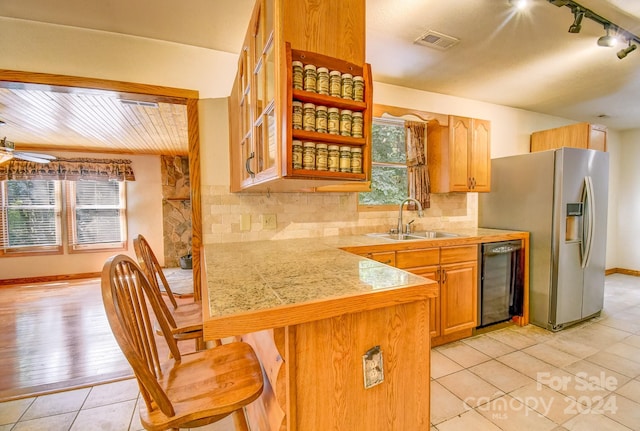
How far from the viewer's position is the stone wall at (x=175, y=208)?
20.4ft

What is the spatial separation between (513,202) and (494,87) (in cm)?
125

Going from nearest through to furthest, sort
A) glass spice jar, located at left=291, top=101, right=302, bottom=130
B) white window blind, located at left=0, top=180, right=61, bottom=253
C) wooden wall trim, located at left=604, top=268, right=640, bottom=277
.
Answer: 1. glass spice jar, located at left=291, top=101, right=302, bottom=130
2. wooden wall trim, located at left=604, top=268, right=640, bottom=277
3. white window blind, located at left=0, top=180, right=61, bottom=253

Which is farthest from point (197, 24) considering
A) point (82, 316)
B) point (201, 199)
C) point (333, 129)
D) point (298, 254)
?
point (82, 316)

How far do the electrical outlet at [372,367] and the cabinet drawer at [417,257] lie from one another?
52.9 inches

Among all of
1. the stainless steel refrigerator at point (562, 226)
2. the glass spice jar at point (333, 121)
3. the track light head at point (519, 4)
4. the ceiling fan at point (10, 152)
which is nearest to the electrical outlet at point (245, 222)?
the glass spice jar at point (333, 121)

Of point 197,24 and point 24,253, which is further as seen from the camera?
point 24,253

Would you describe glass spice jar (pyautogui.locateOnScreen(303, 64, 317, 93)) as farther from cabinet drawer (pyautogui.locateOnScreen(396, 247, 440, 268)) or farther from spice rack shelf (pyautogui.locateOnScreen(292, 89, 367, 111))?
cabinet drawer (pyautogui.locateOnScreen(396, 247, 440, 268))

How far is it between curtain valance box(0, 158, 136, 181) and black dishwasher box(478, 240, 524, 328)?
6300mm

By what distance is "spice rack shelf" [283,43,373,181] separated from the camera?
1104 mm

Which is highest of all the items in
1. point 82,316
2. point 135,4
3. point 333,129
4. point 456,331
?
point 135,4

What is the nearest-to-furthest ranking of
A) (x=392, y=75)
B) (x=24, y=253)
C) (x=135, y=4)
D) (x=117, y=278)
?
(x=117, y=278), (x=135, y=4), (x=392, y=75), (x=24, y=253)

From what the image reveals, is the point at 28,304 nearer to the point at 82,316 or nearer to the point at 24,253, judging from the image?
the point at 82,316

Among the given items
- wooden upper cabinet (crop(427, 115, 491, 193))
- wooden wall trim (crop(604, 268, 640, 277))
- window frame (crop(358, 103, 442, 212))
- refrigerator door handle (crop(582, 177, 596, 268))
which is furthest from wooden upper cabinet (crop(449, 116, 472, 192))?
wooden wall trim (crop(604, 268, 640, 277))

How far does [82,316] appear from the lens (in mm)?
3707
